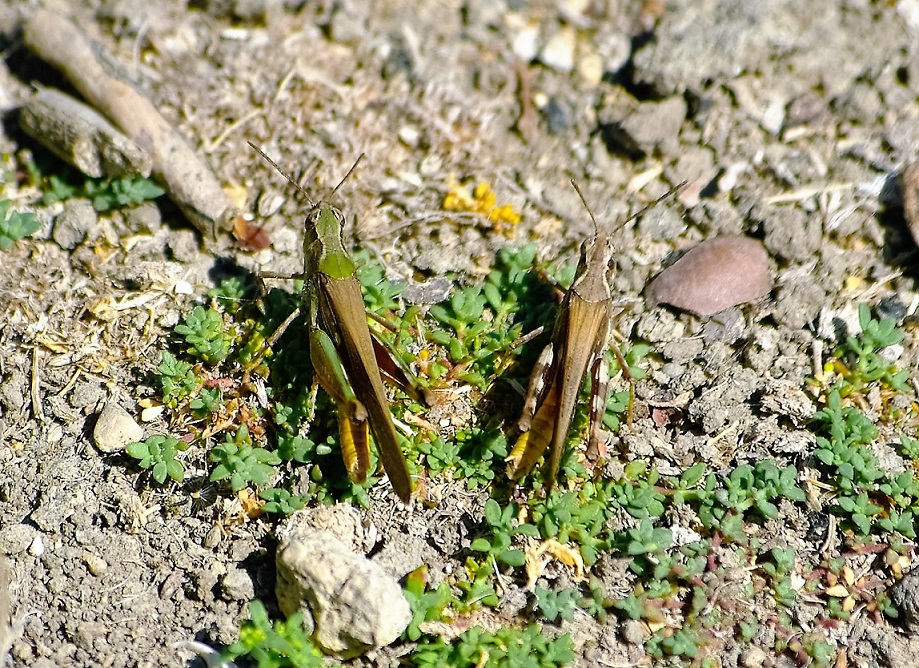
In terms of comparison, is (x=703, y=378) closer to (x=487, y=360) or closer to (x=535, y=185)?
(x=487, y=360)

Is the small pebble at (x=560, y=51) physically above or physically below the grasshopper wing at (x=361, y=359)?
above

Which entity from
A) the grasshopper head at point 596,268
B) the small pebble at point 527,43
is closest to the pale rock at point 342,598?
the grasshopper head at point 596,268

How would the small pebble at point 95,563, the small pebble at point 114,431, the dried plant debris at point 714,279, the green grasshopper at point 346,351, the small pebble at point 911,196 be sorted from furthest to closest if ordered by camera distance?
the small pebble at point 911,196
the dried plant debris at point 714,279
the small pebble at point 114,431
the small pebble at point 95,563
the green grasshopper at point 346,351

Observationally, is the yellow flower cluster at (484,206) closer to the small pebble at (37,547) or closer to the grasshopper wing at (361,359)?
the grasshopper wing at (361,359)

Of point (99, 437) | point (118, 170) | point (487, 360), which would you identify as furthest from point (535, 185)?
point (99, 437)

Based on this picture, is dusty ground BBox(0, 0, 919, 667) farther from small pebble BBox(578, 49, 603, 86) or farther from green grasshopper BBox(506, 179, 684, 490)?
green grasshopper BBox(506, 179, 684, 490)

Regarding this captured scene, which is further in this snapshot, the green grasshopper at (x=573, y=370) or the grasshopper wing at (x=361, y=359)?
the green grasshopper at (x=573, y=370)

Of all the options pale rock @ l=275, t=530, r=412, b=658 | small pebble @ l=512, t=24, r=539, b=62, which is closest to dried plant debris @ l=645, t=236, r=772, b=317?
small pebble @ l=512, t=24, r=539, b=62
